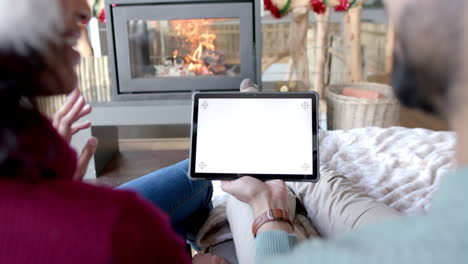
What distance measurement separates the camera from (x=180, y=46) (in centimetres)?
252

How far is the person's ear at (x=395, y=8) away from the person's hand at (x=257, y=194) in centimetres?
57

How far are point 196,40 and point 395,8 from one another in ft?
7.15

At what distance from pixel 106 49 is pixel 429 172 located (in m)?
1.99

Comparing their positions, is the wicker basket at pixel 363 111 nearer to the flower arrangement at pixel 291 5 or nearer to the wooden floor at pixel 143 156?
the wooden floor at pixel 143 156

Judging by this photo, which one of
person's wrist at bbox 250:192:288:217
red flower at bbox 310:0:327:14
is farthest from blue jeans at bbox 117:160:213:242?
red flower at bbox 310:0:327:14

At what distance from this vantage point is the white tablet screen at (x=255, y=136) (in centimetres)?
102

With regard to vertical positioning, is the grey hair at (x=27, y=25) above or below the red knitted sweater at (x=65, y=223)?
above

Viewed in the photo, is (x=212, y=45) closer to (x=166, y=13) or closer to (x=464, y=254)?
(x=166, y=13)

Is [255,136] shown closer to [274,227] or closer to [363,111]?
[274,227]

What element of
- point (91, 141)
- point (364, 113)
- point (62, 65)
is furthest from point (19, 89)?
point (364, 113)

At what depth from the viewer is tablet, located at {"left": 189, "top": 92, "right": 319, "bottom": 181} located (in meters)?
1.01

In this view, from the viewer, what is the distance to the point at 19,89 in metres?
0.40

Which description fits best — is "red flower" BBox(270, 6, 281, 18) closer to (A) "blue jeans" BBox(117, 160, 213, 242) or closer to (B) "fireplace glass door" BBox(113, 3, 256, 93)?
(B) "fireplace glass door" BBox(113, 3, 256, 93)

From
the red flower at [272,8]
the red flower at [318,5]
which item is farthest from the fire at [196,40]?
the red flower at [318,5]
